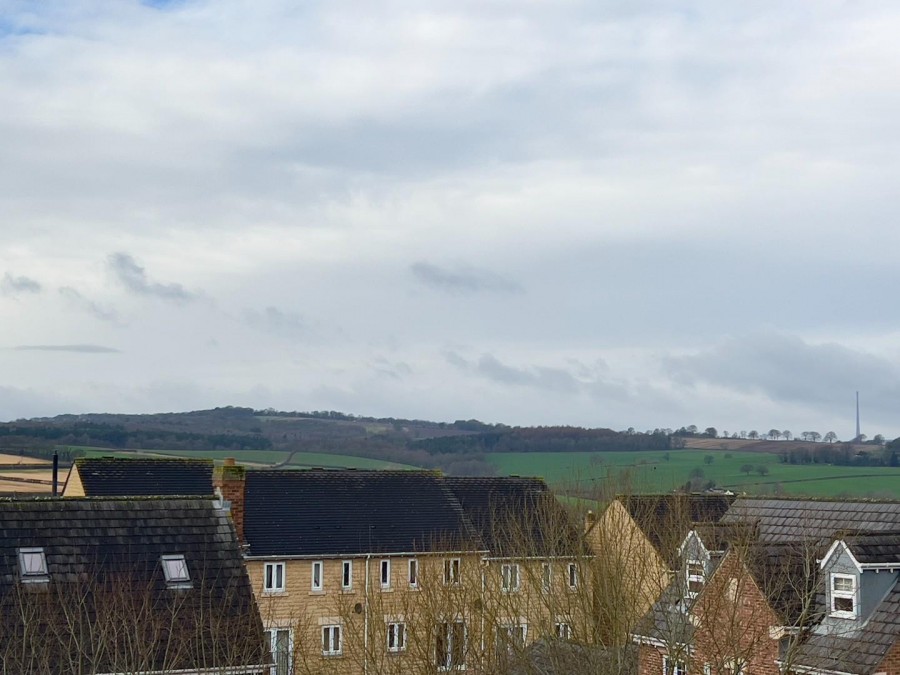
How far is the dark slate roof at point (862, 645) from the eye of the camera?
29.0 meters

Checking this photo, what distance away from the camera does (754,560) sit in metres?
31.8

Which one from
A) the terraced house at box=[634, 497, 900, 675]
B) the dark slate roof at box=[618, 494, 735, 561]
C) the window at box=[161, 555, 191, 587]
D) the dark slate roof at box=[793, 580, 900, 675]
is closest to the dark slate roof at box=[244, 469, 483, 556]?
the dark slate roof at box=[618, 494, 735, 561]

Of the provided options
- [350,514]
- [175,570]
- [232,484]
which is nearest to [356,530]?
[350,514]

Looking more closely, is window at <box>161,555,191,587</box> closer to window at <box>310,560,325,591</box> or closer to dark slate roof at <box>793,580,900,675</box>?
dark slate roof at <box>793,580,900,675</box>

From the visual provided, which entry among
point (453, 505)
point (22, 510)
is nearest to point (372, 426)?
point (453, 505)

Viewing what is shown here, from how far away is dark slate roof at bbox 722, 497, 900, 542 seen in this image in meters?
34.7

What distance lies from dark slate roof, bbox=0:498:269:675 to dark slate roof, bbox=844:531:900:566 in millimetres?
14820

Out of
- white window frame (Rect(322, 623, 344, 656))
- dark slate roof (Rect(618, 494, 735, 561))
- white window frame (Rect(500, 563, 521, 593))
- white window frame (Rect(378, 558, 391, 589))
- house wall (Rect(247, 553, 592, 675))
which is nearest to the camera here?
house wall (Rect(247, 553, 592, 675))

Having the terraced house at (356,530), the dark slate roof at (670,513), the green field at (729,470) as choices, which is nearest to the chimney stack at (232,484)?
the terraced house at (356,530)

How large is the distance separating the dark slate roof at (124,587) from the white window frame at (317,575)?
69.5ft

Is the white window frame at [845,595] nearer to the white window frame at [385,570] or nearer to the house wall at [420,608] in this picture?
the house wall at [420,608]

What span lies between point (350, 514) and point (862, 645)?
30498 mm

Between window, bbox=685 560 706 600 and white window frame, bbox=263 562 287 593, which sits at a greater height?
window, bbox=685 560 706 600

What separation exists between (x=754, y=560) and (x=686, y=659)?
24.3 ft
